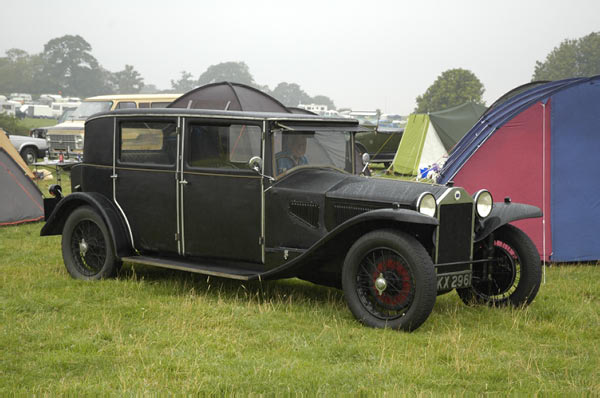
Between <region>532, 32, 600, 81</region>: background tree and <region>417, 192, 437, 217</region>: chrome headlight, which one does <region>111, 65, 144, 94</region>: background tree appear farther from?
<region>417, 192, 437, 217</region>: chrome headlight

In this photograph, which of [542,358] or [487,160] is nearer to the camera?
Answer: [542,358]

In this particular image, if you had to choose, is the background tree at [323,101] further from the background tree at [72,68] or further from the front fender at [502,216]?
the front fender at [502,216]

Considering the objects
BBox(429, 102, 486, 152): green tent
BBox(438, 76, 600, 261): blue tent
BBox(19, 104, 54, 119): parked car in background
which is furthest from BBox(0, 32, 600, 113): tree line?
BBox(438, 76, 600, 261): blue tent

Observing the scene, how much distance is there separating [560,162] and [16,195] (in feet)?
26.3

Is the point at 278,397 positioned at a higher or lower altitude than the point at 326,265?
lower

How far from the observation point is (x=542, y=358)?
473cm

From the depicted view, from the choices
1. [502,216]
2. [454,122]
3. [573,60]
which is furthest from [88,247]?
[573,60]

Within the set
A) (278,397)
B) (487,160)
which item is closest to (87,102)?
(487,160)

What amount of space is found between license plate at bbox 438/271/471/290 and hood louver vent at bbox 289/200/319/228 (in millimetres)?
1166

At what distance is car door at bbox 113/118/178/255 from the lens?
6664 millimetres

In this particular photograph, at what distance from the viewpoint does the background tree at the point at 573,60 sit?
77.8m

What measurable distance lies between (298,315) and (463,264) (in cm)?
143

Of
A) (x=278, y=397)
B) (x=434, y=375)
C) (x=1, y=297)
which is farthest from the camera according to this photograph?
(x=1, y=297)

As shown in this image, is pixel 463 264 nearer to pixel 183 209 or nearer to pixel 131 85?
pixel 183 209
